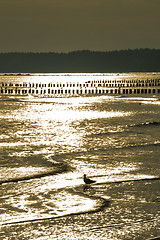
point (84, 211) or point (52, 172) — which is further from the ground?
point (84, 211)

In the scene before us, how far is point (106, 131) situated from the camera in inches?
844

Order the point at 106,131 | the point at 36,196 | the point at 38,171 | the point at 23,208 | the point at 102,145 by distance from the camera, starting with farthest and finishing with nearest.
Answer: the point at 106,131
the point at 102,145
the point at 38,171
the point at 36,196
the point at 23,208

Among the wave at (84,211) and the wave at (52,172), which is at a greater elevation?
the wave at (84,211)

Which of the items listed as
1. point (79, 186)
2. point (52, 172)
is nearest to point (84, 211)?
point (79, 186)

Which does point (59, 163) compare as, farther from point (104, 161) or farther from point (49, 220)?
point (49, 220)

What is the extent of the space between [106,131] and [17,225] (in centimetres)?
1405

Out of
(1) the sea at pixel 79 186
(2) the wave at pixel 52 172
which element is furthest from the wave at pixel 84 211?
(2) the wave at pixel 52 172

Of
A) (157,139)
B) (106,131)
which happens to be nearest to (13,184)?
(157,139)

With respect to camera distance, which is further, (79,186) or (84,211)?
(79,186)

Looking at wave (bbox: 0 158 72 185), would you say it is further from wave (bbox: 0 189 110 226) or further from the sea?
wave (bbox: 0 189 110 226)

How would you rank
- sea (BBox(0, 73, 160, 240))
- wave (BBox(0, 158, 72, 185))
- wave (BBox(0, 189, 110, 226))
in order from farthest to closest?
wave (BBox(0, 158, 72, 185)) < wave (BBox(0, 189, 110, 226)) < sea (BBox(0, 73, 160, 240))

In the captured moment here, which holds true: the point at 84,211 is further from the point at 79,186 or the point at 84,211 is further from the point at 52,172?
the point at 52,172

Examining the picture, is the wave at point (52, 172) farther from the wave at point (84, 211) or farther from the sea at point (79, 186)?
the wave at point (84, 211)

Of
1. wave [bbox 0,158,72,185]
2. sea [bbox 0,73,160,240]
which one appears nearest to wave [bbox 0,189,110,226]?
sea [bbox 0,73,160,240]
